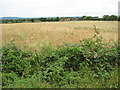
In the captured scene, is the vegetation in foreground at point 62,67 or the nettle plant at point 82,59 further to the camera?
the nettle plant at point 82,59

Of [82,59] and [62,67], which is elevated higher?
[82,59]

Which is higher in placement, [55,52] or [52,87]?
[55,52]

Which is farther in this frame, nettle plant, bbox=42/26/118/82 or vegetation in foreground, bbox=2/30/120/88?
nettle plant, bbox=42/26/118/82

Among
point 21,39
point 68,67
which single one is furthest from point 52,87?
point 21,39

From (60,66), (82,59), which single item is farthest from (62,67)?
(82,59)

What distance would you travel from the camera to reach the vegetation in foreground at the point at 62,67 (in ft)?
11.8

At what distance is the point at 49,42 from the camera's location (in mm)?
5703

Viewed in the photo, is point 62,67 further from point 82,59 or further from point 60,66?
point 82,59

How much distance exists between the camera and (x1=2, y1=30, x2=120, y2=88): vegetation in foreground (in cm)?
358

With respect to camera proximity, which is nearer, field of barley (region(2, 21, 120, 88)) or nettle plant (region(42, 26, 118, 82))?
field of barley (region(2, 21, 120, 88))

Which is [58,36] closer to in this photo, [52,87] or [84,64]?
[84,64]

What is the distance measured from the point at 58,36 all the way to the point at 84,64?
2.49 metres

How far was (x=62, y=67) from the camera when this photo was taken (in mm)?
4137

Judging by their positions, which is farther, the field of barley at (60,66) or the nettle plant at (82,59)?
the nettle plant at (82,59)
